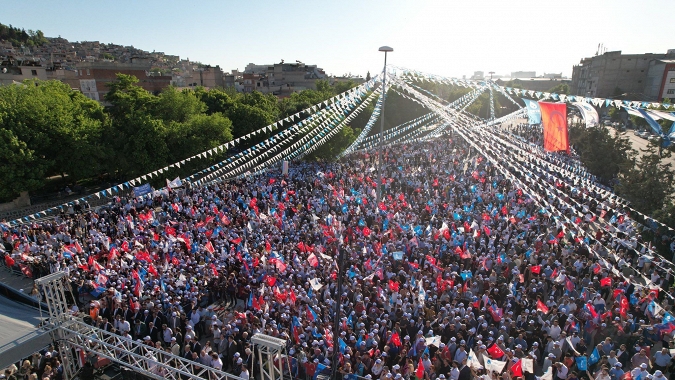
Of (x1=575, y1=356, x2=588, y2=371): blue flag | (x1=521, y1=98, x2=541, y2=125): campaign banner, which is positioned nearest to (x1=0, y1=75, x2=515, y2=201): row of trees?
(x1=521, y1=98, x2=541, y2=125): campaign banner

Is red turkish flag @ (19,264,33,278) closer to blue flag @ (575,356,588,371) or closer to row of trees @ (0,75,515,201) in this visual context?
row of trees @ (0,75,515,201)

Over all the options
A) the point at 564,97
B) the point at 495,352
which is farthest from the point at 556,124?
the point at 495,352

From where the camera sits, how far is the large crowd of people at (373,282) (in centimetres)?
900

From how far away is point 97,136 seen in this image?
2453cm

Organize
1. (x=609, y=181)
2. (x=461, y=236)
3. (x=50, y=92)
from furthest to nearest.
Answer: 1. (x=50, y=92)
2. (x=609, y=181)
3. (x=461, y=236)

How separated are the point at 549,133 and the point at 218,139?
65.7 ft

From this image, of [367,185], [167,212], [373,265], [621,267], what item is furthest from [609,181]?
[167,212]

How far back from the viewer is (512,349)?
9.24m

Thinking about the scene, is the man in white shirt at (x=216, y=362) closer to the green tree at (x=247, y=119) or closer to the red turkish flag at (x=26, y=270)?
the red turkish flag at (x=26, y=270)

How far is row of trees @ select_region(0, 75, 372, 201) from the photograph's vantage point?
70.8 feet

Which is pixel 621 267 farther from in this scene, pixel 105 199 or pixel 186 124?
pixel 105 199

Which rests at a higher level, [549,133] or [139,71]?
[139,71]

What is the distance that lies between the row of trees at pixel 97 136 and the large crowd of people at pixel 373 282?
19.4 ft

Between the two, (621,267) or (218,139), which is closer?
(621,267)
